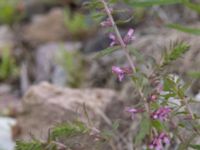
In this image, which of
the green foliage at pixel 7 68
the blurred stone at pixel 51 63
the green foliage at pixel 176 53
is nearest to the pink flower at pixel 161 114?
the green foliage at pixel 176 53

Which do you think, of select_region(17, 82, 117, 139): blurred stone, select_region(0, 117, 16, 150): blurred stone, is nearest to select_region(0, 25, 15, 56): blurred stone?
select_region(0, 117, 16, 150): blurred stone

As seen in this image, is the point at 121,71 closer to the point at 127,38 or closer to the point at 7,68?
the point at 127,38

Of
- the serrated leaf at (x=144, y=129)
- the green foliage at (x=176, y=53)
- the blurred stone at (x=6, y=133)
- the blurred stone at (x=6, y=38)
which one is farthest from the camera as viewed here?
the blurred stone at (x=6, y=38)

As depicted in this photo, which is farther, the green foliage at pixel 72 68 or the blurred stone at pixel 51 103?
the green foliage at pixel 72 68

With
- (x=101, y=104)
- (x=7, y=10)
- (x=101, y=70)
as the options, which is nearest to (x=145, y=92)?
(x=101, y=104)

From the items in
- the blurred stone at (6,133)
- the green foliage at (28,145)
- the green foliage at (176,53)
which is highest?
the green foliage at (176,53)

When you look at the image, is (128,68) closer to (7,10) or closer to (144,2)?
(144,2)

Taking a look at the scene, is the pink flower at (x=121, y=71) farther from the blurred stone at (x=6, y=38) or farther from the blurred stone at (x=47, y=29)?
the blurred stone at (x=47, y=29)
